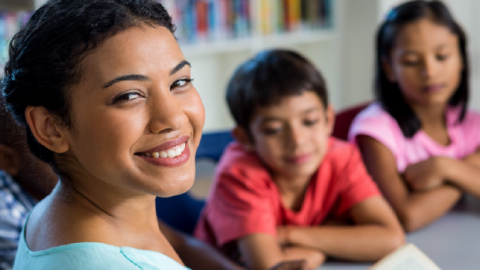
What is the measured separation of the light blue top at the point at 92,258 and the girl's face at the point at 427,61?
100cm

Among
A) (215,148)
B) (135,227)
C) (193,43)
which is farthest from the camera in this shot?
(193,43)

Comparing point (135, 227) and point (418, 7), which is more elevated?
point (418, 7)

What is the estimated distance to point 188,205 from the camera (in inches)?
51.5

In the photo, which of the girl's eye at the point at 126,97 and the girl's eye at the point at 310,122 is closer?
the girl's eye at the point at 126,97

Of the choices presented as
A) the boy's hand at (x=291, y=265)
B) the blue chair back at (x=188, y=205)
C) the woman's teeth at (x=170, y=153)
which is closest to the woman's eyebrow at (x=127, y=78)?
the woman's teeth at (x=170, y=153)

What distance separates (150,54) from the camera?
0.58 metres

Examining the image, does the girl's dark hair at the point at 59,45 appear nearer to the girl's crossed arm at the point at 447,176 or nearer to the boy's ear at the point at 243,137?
the boy's ear at the point at 243,137

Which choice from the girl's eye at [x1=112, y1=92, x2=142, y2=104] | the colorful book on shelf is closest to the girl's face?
the girl's eye at [x1=112, y1=92, x2=142, y2=104]

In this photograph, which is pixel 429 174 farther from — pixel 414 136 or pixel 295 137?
pixel 295 137

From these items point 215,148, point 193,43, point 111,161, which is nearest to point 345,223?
point 215,148

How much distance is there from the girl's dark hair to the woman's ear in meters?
0.01

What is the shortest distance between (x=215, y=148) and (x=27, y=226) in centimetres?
77

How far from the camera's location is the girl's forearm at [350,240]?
1.00m

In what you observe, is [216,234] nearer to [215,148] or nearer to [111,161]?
[215,148]
